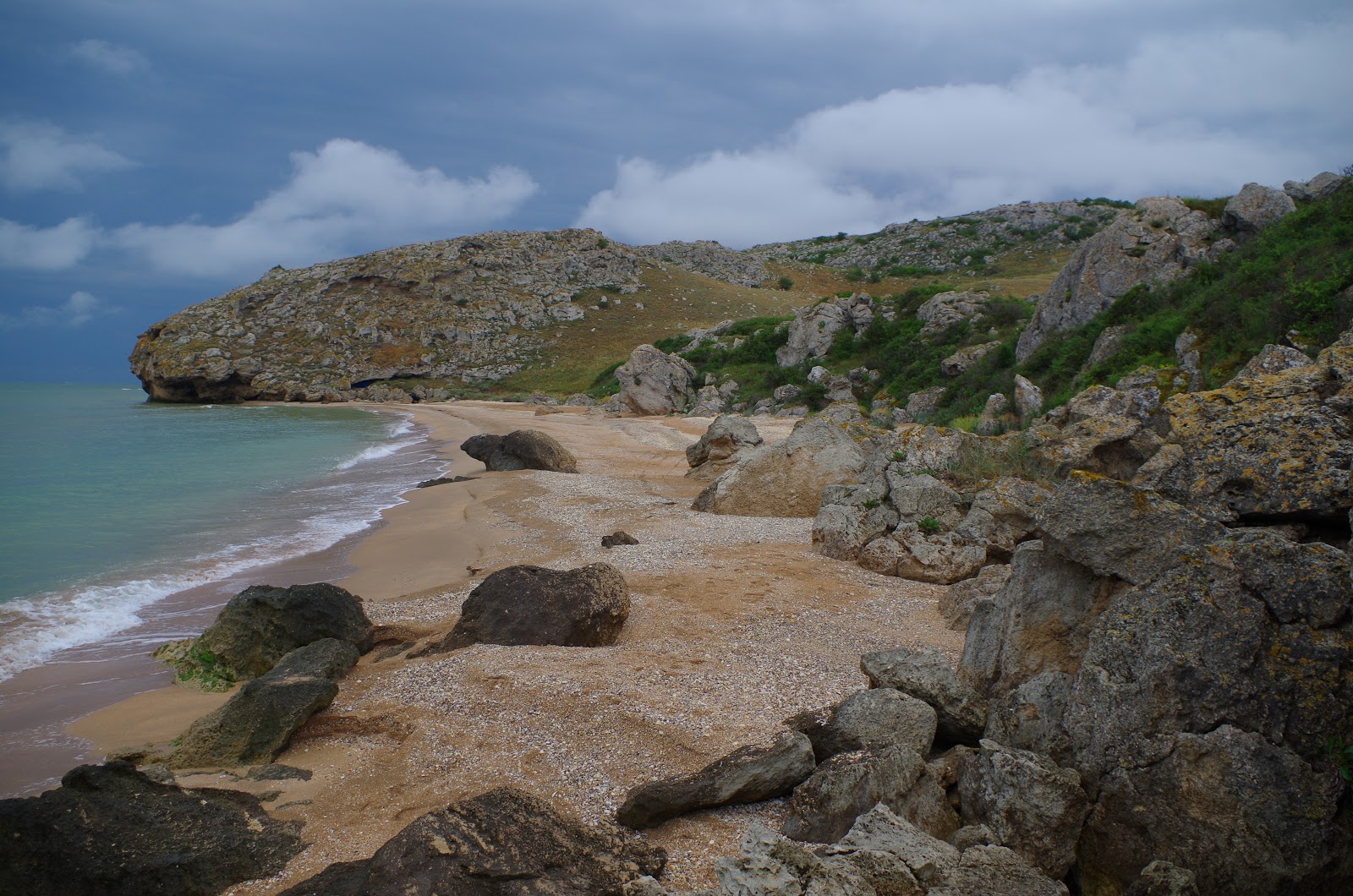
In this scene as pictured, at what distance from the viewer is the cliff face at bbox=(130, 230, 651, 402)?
64938mm

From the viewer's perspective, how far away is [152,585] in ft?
36.2

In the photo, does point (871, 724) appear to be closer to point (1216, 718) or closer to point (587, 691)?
point (1216, 718)

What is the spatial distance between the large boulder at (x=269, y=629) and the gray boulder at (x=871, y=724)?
490 centimetres

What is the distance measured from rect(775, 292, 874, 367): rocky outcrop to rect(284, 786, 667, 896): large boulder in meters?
36.5

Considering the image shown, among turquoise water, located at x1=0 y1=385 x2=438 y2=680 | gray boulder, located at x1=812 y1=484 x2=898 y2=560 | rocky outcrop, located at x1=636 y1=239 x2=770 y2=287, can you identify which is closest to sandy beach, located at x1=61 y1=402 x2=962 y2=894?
gray boulder, located at x1=812 y1=484 x2=898 y2=560

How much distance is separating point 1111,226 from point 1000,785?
24095 mm

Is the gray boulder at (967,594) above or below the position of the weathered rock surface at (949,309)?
below

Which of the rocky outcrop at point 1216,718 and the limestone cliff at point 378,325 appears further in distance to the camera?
the limestone cliff at point 378,325

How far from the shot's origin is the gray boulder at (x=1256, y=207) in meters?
19.2

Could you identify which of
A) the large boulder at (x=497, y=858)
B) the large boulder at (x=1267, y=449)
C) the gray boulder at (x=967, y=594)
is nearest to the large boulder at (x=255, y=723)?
the large boulder at (x=497, y=858)

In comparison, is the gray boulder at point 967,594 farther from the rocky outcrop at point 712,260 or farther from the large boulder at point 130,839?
the rocky outcrop at point 712,260

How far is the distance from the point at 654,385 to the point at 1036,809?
38.9 metres

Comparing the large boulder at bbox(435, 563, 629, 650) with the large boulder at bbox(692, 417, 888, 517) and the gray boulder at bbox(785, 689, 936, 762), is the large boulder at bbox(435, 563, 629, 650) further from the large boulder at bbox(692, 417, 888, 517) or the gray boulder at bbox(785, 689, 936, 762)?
the large boulder at bbox(692, 417, 888, 517)

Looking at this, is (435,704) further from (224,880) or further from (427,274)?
(427,274)
